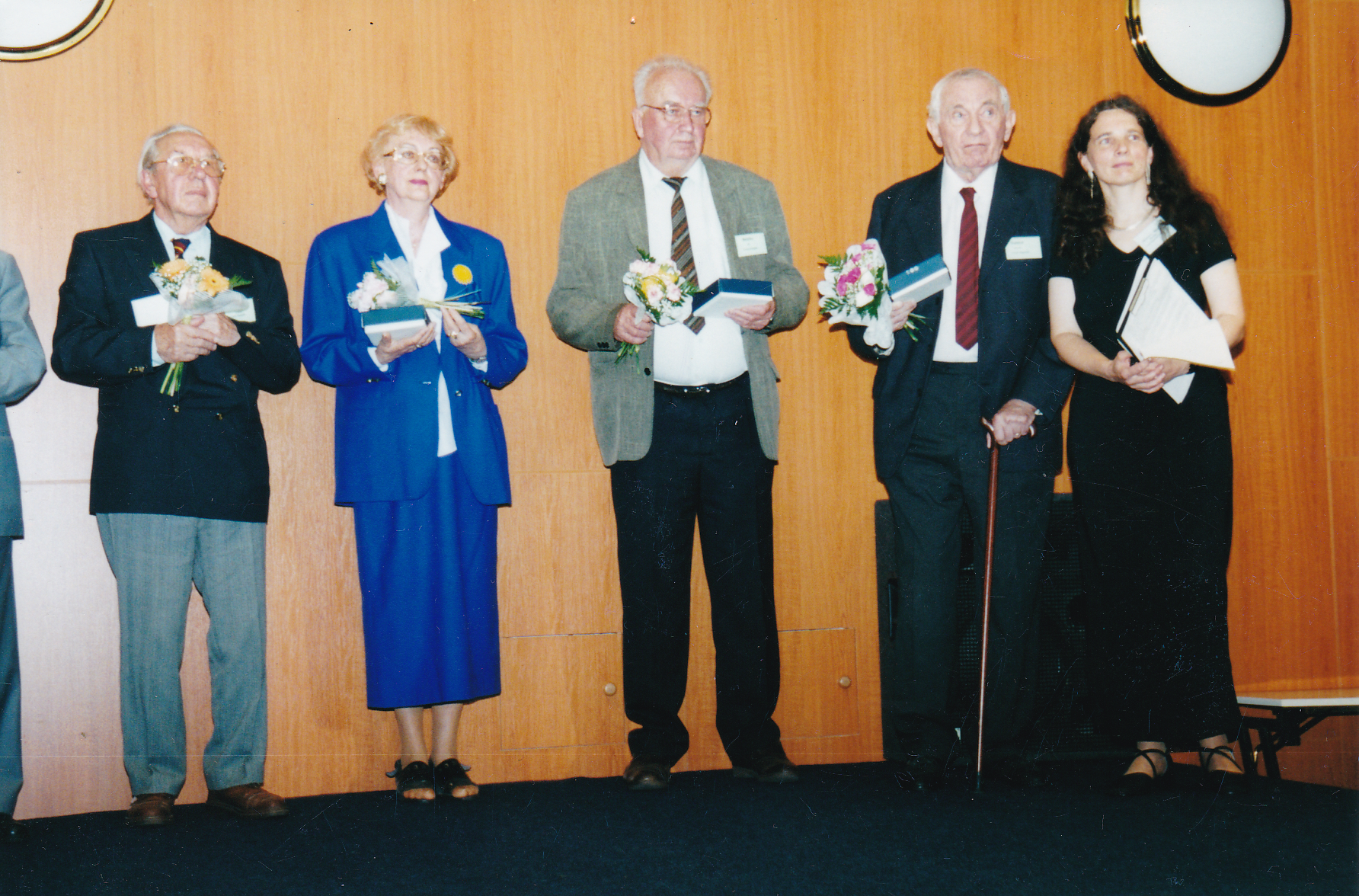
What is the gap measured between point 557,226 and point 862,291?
1.31m

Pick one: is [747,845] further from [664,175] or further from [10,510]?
[10,510]

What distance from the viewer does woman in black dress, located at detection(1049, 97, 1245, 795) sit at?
3043 millimetres

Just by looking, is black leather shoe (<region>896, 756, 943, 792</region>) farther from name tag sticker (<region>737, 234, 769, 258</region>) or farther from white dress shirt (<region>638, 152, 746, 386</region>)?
name tag sticker (<region>737, 234, 769, 258</region>)

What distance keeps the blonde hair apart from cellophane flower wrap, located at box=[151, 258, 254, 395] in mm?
557

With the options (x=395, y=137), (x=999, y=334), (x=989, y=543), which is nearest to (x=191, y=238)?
(x=395, y=137)

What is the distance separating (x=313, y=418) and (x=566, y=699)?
1.34m

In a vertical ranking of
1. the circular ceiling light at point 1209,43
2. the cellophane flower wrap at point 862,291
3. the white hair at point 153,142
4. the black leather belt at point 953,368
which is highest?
the circular ceiling light at point 1209,43

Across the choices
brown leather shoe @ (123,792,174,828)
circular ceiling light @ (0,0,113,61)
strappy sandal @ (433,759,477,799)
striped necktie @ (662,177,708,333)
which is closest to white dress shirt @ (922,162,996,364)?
striped necktie @ (662,177,708,333)

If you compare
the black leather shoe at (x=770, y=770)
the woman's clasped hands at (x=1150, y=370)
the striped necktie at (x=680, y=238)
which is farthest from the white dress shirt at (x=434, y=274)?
the woman's clasped hands at (x=1150, y=370)

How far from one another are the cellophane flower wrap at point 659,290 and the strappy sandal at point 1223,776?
2009mm

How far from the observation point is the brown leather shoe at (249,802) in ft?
9.89

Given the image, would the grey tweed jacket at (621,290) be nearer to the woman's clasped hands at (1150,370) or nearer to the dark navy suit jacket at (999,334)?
the dark navy suit jacket at (999,334)

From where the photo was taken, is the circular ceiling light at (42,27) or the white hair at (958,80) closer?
the white hair at (958,80)

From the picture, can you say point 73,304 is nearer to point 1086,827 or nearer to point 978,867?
point 978,867
